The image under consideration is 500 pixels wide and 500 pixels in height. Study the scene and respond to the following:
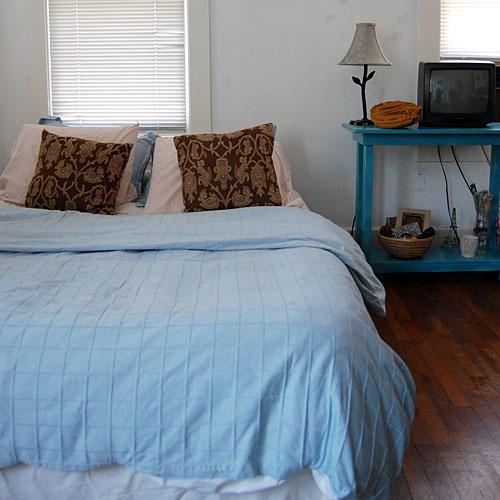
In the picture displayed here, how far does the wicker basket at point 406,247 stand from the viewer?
4.06 meters

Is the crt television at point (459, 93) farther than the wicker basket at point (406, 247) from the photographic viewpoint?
No

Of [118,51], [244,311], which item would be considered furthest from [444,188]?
[244,311]

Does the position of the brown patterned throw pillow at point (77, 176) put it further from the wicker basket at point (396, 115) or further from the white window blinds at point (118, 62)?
the wicker basket at point (396, 115)

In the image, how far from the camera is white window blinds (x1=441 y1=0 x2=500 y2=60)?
4.27m

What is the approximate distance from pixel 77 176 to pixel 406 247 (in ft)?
5.41

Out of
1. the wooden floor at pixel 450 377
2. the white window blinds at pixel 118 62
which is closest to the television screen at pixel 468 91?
the wooden floor at pixel 450 377

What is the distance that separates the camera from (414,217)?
428 centimetres

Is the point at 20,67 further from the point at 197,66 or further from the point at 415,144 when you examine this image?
the point at 415,144

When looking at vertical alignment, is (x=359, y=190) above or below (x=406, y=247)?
above

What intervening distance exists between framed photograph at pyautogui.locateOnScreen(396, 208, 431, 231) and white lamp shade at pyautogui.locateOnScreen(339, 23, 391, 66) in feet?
2.58

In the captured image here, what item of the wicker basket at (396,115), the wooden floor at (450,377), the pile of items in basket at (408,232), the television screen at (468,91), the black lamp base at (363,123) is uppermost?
the television screen at (468,91)

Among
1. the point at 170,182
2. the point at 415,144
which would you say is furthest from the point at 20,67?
the point at 415,144

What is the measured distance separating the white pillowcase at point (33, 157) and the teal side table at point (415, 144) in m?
1.11

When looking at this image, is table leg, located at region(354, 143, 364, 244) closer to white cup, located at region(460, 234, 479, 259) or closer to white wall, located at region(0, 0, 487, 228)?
white wall, located at region(0, 0, 487, 228)
